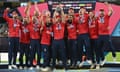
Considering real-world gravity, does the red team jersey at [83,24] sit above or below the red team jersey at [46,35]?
above

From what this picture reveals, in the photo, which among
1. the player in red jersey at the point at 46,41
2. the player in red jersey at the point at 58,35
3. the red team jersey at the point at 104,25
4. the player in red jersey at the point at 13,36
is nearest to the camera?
the player in red jersey at the point at 58,35

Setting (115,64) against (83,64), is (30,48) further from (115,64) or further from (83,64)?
(115,64)

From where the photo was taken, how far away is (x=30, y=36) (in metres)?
13.5

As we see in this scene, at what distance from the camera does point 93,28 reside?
13.3 m

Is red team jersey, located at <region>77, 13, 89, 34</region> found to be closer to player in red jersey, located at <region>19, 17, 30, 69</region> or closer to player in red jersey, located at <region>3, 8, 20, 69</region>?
player in red jersey, located at <region>19, 17, 30, 69</region>

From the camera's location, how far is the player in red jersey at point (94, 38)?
13297mm

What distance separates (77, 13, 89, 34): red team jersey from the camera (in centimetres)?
1324

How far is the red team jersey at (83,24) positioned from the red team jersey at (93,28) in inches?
5.0

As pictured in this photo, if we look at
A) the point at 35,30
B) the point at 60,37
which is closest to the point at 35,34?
the point at 35,30

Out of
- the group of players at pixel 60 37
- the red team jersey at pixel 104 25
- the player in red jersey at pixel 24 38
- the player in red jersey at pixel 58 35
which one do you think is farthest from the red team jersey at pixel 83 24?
the player in red jersey at pixel 24 38

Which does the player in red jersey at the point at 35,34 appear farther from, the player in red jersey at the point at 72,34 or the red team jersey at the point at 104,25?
the red team jersey at the point at 104,25

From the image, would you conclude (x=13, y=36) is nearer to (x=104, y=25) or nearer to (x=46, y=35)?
(x=46, y=35)

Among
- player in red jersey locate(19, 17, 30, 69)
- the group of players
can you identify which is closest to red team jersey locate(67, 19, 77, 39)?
the group of players

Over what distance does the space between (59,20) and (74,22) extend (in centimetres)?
64
